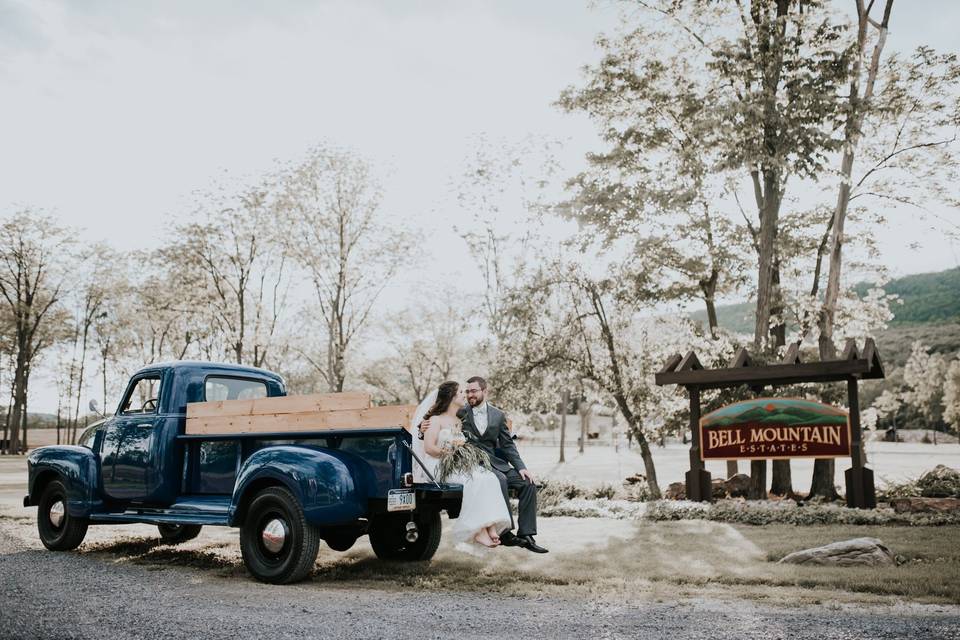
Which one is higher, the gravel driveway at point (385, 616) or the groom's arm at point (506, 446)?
the groom's arm at point (506, 446)

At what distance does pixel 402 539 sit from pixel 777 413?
7653 millimetres

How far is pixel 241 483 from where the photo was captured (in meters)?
7.14

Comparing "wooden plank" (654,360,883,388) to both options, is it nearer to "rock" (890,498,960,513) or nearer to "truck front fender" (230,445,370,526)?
"rock" (890,498,960,513)

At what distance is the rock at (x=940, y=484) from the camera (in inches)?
526

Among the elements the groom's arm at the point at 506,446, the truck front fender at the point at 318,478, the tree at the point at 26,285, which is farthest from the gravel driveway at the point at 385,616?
the tree at the point at 26,285

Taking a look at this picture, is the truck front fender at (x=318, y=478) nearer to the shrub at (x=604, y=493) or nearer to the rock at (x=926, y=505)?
the rock at (x=926, y=505)

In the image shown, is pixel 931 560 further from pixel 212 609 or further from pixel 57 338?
pixel 57 338

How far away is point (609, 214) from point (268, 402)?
1123cm

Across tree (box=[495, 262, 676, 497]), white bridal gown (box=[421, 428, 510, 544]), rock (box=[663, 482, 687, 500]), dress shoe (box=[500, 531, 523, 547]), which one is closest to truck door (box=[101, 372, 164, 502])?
white bridal gown (box=[421, 428, 510, 544])

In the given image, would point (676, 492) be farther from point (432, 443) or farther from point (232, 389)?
point (432, 443)

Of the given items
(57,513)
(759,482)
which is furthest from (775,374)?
(57,513)

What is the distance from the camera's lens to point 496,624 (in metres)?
5.30

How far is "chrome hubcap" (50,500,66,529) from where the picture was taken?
9391 mm

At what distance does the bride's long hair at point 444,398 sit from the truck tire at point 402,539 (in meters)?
1.53
